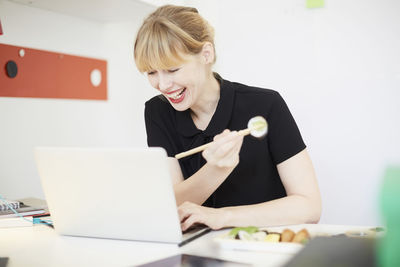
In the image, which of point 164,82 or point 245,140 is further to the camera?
point 245,140

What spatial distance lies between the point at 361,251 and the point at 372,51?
6.19ft

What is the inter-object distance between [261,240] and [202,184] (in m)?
0.35

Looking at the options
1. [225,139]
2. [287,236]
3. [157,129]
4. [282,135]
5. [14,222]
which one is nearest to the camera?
[287,236]

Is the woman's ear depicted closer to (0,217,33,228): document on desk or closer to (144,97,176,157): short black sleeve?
(144,97,176,157): short black sleeve

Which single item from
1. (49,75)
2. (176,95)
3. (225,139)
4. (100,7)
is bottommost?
(225,139)

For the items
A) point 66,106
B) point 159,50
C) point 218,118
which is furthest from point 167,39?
point 66,106

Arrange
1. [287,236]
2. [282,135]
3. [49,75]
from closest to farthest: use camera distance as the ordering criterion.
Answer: [287,236] < [282,135] < [49,75]

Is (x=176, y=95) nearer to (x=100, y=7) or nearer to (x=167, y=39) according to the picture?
(x=167, y=39)

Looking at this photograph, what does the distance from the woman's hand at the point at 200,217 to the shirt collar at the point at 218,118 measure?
383mm

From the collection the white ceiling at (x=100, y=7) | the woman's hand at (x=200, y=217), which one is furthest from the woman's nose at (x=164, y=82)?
the white ceiling at (x=100, y=7)

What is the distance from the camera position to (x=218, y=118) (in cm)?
142

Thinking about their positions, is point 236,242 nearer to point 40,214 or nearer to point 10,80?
point 40,214

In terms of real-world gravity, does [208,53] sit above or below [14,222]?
above

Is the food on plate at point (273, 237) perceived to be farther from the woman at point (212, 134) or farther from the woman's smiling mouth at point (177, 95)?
the woman's smiling mouth at point (177, 95)
